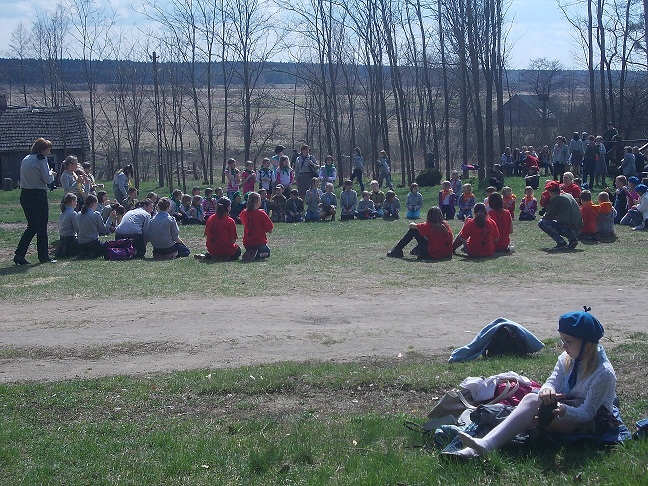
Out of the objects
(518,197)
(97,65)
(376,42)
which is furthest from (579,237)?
(97,65)

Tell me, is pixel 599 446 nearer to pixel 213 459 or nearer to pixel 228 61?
pixel 213 459

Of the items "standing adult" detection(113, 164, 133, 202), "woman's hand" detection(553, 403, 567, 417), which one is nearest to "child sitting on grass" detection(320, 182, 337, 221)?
"standing adult" detection(113, 164, 133, 202)

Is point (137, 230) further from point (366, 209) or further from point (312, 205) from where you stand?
point (366, 209)

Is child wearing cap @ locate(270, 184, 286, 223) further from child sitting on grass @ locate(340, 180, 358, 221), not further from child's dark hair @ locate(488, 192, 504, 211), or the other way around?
child's dark hair @ locate(488, 192, 504, 211)

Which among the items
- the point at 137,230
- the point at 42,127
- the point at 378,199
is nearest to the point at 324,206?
the point at 378,199

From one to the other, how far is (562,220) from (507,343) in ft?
31.2

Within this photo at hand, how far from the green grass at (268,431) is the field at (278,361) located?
2 cm

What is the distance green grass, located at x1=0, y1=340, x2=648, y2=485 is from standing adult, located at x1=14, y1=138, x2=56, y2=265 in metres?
8.38

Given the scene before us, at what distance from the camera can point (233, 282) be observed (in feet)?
44.6

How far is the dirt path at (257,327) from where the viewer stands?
887 centimetres

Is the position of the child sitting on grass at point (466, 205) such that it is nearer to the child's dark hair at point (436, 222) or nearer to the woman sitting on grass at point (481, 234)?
the woman sitting on grass at point (481, 234)

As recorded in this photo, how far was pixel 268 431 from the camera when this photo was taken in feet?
20.5

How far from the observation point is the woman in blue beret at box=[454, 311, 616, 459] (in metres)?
5.39

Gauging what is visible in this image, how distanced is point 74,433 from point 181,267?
9.29 meters
